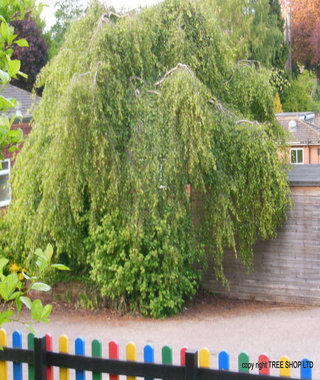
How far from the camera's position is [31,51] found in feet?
110

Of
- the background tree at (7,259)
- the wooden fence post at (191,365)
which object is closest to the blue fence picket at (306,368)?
the wooden fence post at (191,365)

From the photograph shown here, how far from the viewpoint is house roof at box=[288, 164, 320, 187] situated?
35.0 ft

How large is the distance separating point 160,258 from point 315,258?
3243mm

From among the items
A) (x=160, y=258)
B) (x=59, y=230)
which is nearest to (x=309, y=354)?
(x=160, y=258)

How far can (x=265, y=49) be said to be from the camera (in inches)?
1441

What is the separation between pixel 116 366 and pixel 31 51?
31784 mm

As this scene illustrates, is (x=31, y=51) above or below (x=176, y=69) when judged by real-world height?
above

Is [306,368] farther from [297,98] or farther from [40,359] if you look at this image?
[297,98]

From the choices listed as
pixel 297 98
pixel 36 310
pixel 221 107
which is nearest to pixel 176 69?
pixel 221 107

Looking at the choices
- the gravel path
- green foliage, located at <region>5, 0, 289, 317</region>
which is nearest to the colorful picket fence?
the gravel path

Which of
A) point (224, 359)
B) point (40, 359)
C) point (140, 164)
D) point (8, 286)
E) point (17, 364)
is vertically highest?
point (140, 164)

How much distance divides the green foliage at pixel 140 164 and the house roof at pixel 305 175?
24.2 inches

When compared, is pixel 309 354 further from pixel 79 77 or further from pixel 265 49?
pixel 265 49

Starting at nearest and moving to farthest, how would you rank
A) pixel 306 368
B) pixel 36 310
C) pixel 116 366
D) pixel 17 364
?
pixel 36 310 → pixel 306 368 → pixel 116 366 → pixel 17 364
